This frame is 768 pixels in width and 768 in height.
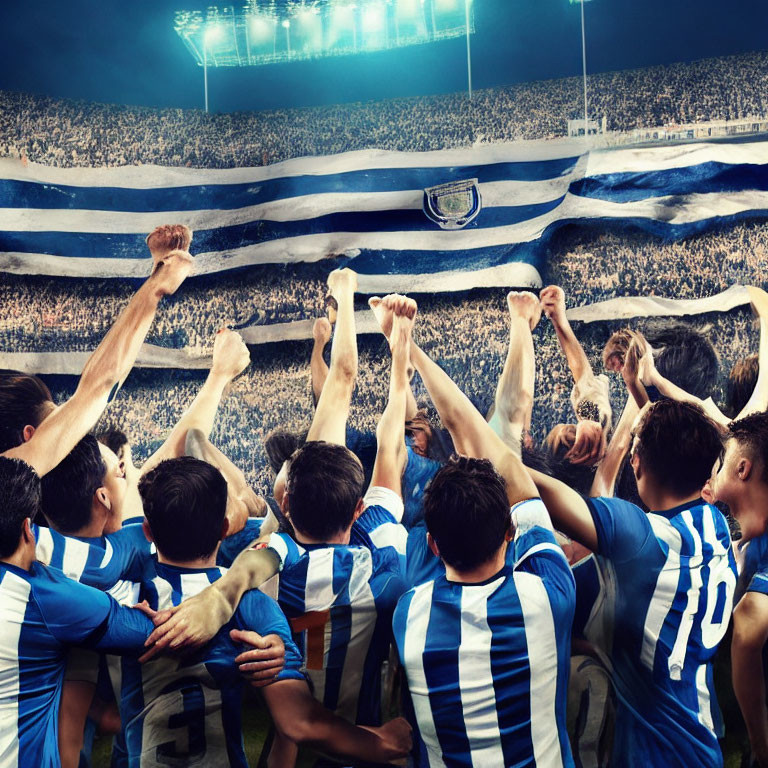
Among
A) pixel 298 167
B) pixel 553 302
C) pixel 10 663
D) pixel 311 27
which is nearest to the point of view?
pixel 10 663

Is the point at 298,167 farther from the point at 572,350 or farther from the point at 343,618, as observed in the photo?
the point at 343,618

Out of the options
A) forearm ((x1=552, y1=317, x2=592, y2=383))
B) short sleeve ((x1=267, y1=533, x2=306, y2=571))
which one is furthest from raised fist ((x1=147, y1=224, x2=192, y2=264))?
forearm ((x1=552, y1=317, x2=592, y2=383))

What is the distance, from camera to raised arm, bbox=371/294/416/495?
2250 millimetres

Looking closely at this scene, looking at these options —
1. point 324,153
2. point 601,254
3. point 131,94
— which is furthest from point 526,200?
point 131,94

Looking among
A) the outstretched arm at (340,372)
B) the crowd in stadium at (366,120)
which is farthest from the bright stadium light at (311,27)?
the outstretched arm at (340,372)

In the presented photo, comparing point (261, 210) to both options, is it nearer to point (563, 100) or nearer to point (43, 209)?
point (43, 209)

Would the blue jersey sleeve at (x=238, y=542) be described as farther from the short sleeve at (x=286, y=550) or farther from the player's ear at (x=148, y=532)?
the player's ear at (x=148, y=532)

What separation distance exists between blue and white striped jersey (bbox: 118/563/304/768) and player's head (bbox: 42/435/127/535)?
0.43m

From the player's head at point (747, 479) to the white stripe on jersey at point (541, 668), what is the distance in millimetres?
710

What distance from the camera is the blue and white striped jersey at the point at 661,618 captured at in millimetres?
1984

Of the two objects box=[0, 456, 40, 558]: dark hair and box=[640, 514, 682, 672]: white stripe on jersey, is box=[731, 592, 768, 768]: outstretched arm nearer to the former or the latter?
box=[640, 514, 682, 672]: white stripe on jersey

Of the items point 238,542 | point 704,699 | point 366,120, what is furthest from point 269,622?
point 366,120

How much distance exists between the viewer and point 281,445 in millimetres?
Result: 2340

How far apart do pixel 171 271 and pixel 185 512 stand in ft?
3.11
